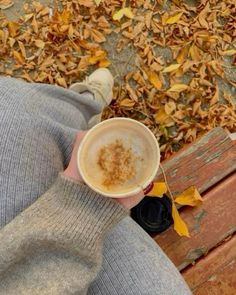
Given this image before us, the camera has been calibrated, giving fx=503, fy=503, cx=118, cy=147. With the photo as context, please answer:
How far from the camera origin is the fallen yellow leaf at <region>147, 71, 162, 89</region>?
194 cm

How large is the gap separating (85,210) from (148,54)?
108 centimetres

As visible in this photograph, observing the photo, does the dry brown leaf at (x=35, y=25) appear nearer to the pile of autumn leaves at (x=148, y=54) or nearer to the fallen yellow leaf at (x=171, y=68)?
the pile of autumn leaves at (x=148, y=54)

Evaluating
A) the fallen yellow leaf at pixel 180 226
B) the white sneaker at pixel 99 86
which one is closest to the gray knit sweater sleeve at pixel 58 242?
the fallen yellow leaf at pixel 180 226

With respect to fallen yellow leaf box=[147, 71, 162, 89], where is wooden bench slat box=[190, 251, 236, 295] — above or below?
below

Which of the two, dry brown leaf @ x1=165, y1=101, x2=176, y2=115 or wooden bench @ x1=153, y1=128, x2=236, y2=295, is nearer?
wooden bench @ x1=153, y1=128, x2=236, y2=295

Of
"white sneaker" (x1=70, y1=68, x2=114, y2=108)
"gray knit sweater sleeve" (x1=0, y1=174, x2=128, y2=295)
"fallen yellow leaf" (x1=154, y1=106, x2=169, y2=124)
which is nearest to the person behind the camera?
"gray knit sweater sleeve" (x1=0, y1=174, x2=128, y2=295)

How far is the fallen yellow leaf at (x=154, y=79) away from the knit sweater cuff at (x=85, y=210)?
973 mm

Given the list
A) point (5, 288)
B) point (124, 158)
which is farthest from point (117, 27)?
point (5, 288)

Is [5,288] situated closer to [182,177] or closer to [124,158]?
[124,158]

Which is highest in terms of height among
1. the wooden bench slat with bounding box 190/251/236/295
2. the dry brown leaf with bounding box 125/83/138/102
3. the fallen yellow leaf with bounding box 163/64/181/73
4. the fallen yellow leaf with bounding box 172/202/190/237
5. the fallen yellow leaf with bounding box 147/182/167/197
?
the fallen yellow leaf with bounding box 163/64/181/73

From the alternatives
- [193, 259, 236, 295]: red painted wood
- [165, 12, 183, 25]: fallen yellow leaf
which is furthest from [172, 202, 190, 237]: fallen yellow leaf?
[165, 12, 183, 25]: fallen yellow leaf

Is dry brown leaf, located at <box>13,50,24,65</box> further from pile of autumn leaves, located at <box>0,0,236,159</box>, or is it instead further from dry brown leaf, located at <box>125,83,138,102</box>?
dry brown leaf, located at <box>125,83,138,102</box>

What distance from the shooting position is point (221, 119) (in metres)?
1.88

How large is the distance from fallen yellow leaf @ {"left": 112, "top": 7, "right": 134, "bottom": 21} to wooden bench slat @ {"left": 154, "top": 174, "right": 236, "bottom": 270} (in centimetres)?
86
